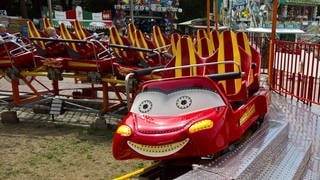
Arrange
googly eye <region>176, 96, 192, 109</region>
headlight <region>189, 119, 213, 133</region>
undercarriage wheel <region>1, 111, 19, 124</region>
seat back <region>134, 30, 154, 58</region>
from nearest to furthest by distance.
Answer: headlight <region>189, 119, 213, 133</region>
googly eye <region>176, 96, 192, 109</region>
undercarriage wheel <region>1, 111, 19, 124</region>
seat back <region>134, 30, 154, 58</region>

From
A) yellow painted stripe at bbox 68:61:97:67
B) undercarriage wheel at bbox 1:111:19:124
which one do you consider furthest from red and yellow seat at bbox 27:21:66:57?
undercarriage wheel at bbox 1:111:19:124

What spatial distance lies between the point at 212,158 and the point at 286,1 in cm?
3908

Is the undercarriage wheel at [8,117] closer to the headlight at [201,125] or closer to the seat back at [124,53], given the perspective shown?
the seat back at [124,53]

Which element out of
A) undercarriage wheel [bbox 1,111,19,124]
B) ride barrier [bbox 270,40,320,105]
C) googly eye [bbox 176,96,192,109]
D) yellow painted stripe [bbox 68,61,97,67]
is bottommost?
undercarriage wheel [bbox 1,111,19,124]

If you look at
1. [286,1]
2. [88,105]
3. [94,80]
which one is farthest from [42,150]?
[286,1]

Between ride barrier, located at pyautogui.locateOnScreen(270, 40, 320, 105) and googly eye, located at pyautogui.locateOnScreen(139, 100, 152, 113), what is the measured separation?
12.0 ft

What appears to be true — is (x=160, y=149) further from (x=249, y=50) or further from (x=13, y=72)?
(x=13, y=72)

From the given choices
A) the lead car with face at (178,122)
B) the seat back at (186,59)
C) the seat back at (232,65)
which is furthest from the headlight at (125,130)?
the seat back at (232,65)

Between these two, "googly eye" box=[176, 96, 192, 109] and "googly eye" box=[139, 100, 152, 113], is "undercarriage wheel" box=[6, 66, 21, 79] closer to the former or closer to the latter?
"googly eye" box=[139, 100, 152, 113]

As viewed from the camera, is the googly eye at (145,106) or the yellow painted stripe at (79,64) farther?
the yellow painted stripe at (79,64)

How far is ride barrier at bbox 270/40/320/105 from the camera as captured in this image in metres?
6.59

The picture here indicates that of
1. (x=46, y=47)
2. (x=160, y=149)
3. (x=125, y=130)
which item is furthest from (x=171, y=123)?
(x=46, y=47)

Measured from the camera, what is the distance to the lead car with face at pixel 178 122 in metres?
3.12

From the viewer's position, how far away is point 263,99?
4430 millimetres
